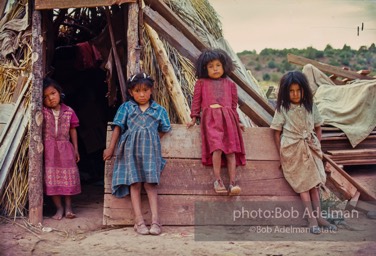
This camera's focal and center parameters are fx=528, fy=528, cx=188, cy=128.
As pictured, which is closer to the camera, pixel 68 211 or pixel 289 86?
pixel 289 86

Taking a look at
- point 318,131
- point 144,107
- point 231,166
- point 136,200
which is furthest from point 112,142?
point 318,131

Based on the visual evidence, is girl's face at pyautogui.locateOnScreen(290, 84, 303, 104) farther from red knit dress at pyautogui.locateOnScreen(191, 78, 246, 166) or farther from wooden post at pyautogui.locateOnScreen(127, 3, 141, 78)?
wooden post at pyautogui.locateOnScreen(127, 3, 141, 78)

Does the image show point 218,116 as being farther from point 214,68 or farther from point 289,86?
point 289,86

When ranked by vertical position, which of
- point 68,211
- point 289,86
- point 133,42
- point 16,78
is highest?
point 133,42

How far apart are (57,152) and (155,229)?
1.29 metres

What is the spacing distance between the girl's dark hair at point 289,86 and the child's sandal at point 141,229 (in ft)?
5.53

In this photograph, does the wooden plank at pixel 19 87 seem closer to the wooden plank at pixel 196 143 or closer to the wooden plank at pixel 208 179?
the wooden plank at pixel 196 143

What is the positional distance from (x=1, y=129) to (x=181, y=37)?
86.5 inches

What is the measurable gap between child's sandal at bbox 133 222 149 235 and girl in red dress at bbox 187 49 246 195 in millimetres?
735

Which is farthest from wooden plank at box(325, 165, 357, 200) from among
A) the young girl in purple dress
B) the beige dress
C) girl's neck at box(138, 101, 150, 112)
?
the young girl in purple dress

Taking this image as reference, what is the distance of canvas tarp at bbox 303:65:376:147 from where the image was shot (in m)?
7.80

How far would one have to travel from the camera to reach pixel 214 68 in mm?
4938

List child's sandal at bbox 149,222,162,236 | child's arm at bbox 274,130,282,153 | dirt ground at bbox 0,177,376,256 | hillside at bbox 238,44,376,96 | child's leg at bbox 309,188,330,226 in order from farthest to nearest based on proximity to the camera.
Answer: hillside at bbox 238,44,376,96, child's arm at bbox 274,130,282,153, child's leg at bbox 309,188,330,226, child's sandal at bbox 149,222,162,236, dirt ground at bbox 0,177,376,256

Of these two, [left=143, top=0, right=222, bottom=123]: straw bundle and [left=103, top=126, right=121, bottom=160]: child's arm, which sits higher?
[left=143, top=0, right=222, bottom=123]: straw bundle
